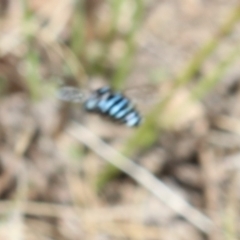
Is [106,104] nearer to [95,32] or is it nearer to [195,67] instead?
[195,67]

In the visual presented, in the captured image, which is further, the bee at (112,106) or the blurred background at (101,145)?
the blurred background at (101,145)

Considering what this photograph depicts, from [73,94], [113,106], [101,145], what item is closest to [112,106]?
[113,106]

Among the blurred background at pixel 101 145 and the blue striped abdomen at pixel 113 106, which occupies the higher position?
the blurred background at pixel 101 145

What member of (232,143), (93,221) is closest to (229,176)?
(232,143)

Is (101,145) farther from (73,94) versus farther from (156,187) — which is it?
→ (73,94)

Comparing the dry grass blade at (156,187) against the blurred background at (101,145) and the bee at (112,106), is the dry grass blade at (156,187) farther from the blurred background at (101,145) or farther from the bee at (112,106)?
the bee at (112,106)

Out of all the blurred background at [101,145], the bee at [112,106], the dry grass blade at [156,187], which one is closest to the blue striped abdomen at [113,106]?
the bee at [112,106]

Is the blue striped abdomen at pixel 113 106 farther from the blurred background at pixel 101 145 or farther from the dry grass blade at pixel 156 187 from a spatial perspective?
the dry grass blade at pixel 156 187

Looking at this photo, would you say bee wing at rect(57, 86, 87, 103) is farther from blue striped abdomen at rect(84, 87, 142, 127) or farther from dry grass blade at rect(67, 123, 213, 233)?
dry grass blade at rect(67, 123, 213, 233)

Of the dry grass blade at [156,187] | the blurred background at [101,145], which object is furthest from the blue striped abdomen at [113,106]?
the dry grass blade at [156,187]
